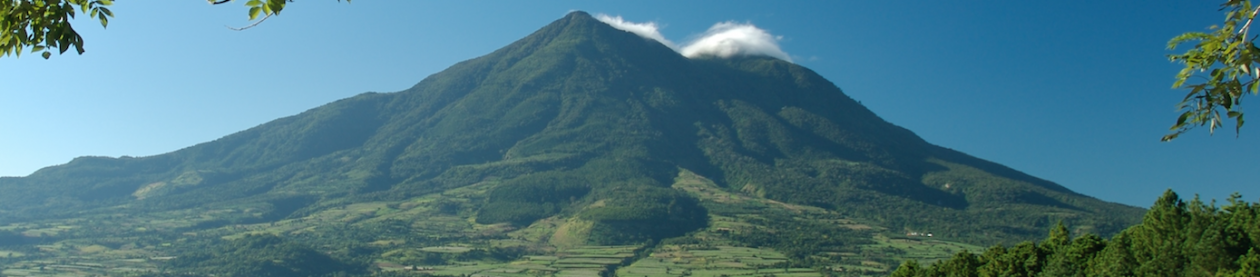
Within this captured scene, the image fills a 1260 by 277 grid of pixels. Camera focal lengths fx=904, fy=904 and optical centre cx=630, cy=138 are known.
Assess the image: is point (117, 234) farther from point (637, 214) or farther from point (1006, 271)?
point (1006, 271)

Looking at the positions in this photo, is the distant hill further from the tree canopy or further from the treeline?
the tree canopy

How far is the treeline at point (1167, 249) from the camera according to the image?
87.6 ft

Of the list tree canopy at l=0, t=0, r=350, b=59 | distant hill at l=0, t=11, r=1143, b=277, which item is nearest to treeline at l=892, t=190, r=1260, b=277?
tree canopy at l=0, t=0, r=350, b=59

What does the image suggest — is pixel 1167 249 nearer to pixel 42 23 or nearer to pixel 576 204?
pixel 42 23

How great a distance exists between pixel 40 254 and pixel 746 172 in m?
118

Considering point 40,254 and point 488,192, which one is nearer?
point 40,254

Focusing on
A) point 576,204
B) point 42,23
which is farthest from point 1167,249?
point 576,204

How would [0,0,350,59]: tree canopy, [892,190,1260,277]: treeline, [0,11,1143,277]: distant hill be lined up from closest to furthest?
[0,0,350,59]: tree canopy, [892,190,1260,277]: treeline, [0,11,1143,277]: distant hill

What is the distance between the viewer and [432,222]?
147m

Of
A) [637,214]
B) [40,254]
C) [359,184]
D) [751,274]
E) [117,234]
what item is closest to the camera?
[751,274]

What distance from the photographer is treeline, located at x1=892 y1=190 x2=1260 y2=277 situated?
2669 cm

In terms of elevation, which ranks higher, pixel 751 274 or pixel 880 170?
pixel 880 170

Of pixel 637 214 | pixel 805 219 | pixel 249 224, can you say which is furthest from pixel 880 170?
pixel 249 224

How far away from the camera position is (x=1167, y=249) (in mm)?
28688
